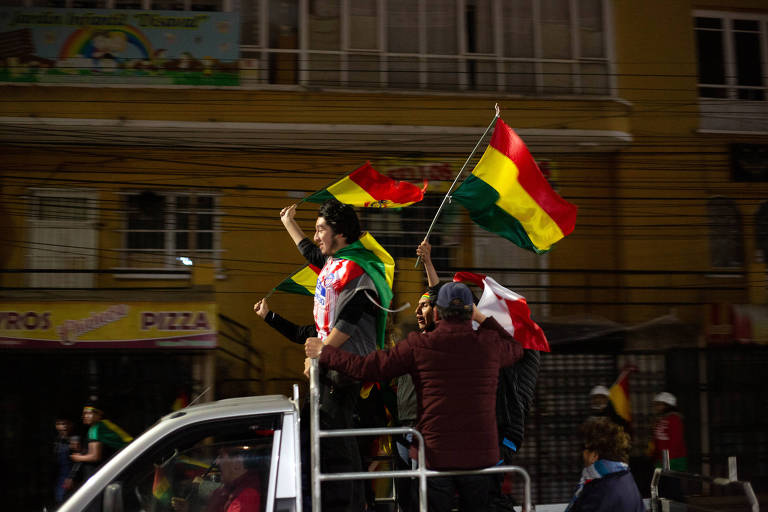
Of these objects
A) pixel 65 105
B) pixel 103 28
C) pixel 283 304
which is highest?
pixel 103 28

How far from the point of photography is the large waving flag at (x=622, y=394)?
38.7 feet

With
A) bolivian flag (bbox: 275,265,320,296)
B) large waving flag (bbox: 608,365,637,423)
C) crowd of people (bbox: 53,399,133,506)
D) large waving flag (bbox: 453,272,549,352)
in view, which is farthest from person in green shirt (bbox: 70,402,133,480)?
large waving flag (bbox: 608,365,637,423)

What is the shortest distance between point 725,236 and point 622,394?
15.6 ft

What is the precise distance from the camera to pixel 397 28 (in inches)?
547

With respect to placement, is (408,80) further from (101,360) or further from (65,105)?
(101,360)

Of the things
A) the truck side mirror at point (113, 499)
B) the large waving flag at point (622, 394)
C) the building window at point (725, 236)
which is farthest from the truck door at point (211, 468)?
the building window at point (725, 236)

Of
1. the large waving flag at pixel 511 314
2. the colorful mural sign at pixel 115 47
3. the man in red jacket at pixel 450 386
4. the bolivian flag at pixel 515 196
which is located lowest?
the man in red jacket at pixel 450 386

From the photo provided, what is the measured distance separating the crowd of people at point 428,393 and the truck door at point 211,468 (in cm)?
4

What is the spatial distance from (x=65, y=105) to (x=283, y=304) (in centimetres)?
462

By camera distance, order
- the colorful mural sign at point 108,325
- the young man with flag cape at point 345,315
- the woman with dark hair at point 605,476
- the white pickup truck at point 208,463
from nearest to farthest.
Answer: the white pickup truck at point 208,463
the young man with flag cape at point 345,315
the woman with dark hair at point 605,476
the colorful mural sign at point 108,325

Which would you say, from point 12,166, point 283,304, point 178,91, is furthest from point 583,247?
point 12,166

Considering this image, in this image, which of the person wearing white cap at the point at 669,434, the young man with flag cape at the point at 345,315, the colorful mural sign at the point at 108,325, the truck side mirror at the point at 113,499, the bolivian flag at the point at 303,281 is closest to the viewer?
the truck side mirror at the point at 113,499

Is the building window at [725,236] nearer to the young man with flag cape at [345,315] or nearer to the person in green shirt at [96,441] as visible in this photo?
the person in green shirt at [96,441]

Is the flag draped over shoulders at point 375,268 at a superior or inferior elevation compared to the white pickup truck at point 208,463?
superior
